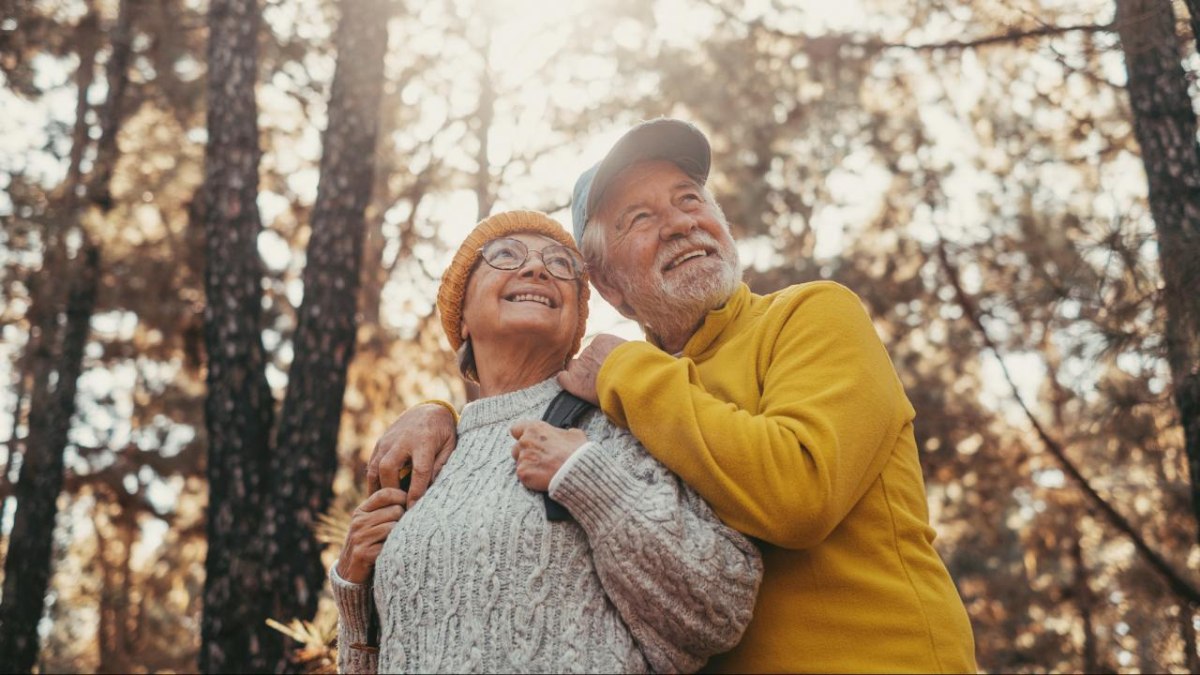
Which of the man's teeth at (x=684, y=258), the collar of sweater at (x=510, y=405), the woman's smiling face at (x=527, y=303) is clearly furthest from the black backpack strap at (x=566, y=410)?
the man's teeth at (x=684, y=258)

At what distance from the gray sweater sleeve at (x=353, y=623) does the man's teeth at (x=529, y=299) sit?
832mm

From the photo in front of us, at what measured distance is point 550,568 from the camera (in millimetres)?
2061

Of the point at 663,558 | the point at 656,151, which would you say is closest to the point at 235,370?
the point at 656,151

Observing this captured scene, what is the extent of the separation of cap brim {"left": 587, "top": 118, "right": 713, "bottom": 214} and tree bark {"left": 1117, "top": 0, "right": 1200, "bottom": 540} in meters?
2.02

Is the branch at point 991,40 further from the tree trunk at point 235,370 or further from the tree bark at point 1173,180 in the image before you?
the tree trunk at point 235,370

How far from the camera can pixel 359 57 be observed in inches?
231

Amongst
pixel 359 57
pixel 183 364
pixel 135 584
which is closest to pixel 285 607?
pixel 359 57

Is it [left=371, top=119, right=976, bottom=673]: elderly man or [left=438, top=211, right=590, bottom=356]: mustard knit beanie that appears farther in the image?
[left=438, top=211, right=590, bottom=356]: mustard knit beanie

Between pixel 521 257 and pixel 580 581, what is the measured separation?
3.28ft

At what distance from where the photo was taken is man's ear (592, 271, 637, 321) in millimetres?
2898

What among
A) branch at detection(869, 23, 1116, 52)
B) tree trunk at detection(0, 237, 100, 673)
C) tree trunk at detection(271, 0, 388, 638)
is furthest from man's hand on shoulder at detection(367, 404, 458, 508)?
tree trunk at detection(0, 237, 100, 673)

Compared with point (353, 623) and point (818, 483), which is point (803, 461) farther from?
point (353, 623)

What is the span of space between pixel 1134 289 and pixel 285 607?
4278mm

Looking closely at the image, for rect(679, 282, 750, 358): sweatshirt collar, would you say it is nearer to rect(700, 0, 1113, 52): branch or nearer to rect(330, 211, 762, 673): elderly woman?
rect(330, 211, 762, 673): elderly woman
